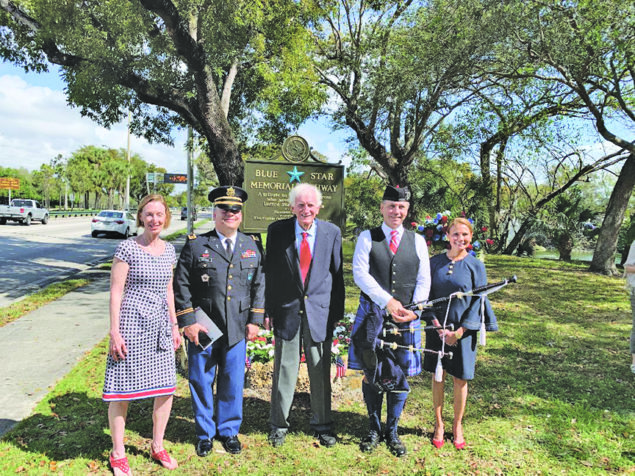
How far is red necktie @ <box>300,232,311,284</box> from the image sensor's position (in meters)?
3.60

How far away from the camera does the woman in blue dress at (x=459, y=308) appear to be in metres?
3.45

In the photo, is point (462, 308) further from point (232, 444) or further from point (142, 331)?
point (142, 331)

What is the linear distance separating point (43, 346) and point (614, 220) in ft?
47.2

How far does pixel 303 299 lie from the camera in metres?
3.56

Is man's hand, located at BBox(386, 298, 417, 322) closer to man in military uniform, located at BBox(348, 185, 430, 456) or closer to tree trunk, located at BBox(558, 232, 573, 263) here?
man in military uniform, located at BBox(348, 185, 430, 456)

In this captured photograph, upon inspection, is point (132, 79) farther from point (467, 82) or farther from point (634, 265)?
point (634, 265)

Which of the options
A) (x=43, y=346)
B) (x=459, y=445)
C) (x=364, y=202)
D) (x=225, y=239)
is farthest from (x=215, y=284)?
(x=364, y=202)

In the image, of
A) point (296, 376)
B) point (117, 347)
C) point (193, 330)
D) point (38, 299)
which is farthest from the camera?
point (38, 299)

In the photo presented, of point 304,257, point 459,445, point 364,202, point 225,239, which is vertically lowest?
point 459,445

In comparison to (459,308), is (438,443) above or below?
below

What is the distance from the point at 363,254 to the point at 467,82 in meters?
11.6

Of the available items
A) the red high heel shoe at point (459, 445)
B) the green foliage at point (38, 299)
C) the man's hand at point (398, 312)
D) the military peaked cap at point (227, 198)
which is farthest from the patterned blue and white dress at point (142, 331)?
the green foliage at point (38, 299)

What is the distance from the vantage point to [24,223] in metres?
32.2

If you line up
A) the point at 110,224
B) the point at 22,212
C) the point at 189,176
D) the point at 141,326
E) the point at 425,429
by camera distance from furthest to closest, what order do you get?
1. the point at 22,212
2. the point at 110,224
3. the point at 189,176
4. the point at 425,429
5. the point at 141,326
